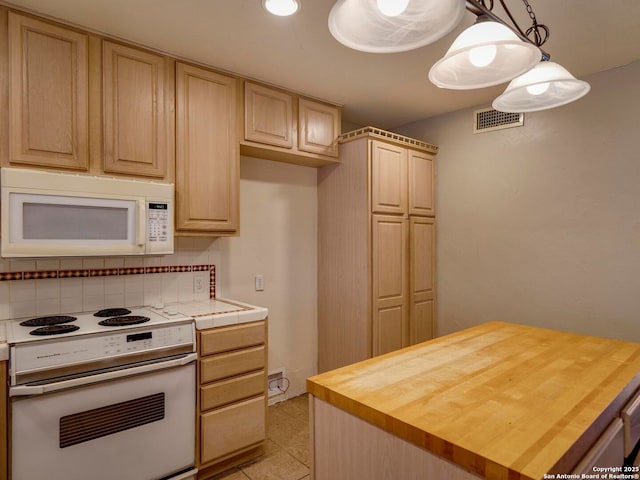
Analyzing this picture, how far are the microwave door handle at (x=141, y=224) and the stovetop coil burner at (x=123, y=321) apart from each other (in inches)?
15.7

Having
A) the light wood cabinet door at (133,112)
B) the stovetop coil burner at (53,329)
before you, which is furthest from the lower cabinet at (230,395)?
the light wood cabinet door at (133,112)

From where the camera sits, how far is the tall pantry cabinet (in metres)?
2.90

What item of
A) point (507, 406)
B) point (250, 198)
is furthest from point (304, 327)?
point (507, 406)

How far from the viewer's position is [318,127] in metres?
2.96

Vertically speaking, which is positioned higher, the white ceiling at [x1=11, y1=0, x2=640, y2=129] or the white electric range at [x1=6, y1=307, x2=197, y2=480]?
the white ceiling at [x1=11, y1=0, x2=640, y2=129]

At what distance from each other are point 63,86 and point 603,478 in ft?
8.76

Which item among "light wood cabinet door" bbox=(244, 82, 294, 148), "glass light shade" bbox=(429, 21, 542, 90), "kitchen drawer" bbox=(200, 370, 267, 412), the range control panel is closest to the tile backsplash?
the range control panel

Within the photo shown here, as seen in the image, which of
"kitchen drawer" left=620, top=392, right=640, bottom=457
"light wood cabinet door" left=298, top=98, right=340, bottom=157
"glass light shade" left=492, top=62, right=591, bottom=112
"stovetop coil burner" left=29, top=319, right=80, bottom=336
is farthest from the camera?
"light wood cabinet door" left=298, top=98, right=340, bottom=157

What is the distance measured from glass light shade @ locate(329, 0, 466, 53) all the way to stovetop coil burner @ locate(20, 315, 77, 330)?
1.88 meters

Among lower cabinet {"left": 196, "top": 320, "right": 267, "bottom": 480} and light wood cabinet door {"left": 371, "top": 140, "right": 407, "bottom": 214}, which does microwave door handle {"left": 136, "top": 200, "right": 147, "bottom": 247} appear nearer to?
lower cabinet {"left": 196, "top": 320, "right": 267, "bottom": 480}

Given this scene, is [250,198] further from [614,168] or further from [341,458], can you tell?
[614,168]

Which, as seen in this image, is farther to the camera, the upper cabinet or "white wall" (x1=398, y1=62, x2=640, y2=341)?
the upper cabinet

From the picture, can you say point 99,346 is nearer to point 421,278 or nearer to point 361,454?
point 361,454

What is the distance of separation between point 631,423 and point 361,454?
922mm
